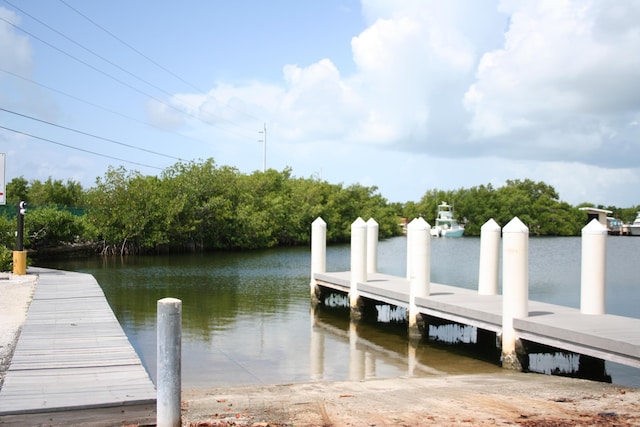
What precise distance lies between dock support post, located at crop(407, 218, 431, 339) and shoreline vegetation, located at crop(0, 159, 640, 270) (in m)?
15.4

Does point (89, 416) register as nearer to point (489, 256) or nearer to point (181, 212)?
point (489, 256)

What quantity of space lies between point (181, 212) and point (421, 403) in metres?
41.7

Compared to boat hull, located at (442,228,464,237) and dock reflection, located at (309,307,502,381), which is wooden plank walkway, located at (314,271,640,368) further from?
boat hull, located at (442,228,464,237)

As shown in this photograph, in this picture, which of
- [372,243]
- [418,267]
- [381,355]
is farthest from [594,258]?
→ [372,243]

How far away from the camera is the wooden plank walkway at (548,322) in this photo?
914 centimetres

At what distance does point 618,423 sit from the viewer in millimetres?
6523

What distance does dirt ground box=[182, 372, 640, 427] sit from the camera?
662 cm

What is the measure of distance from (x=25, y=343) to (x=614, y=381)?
9564 millimetres

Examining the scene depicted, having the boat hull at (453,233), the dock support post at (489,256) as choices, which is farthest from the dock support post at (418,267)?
the boat hull at (453,233)

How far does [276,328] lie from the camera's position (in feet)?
51.0

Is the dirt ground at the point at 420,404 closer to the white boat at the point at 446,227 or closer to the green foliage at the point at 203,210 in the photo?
the green foliage at the point at 203,210

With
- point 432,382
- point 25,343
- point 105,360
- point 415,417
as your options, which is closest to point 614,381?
point 432,382

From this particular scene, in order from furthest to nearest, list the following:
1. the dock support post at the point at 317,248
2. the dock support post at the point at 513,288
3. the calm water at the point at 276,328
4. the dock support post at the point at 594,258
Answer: the dock support post at the point at 317,248, the calm water at the point at 276,328, the dock support post at the point at 594,258, the dock support post at the point at 513,288

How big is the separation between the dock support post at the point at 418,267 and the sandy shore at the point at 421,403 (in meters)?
4.31
